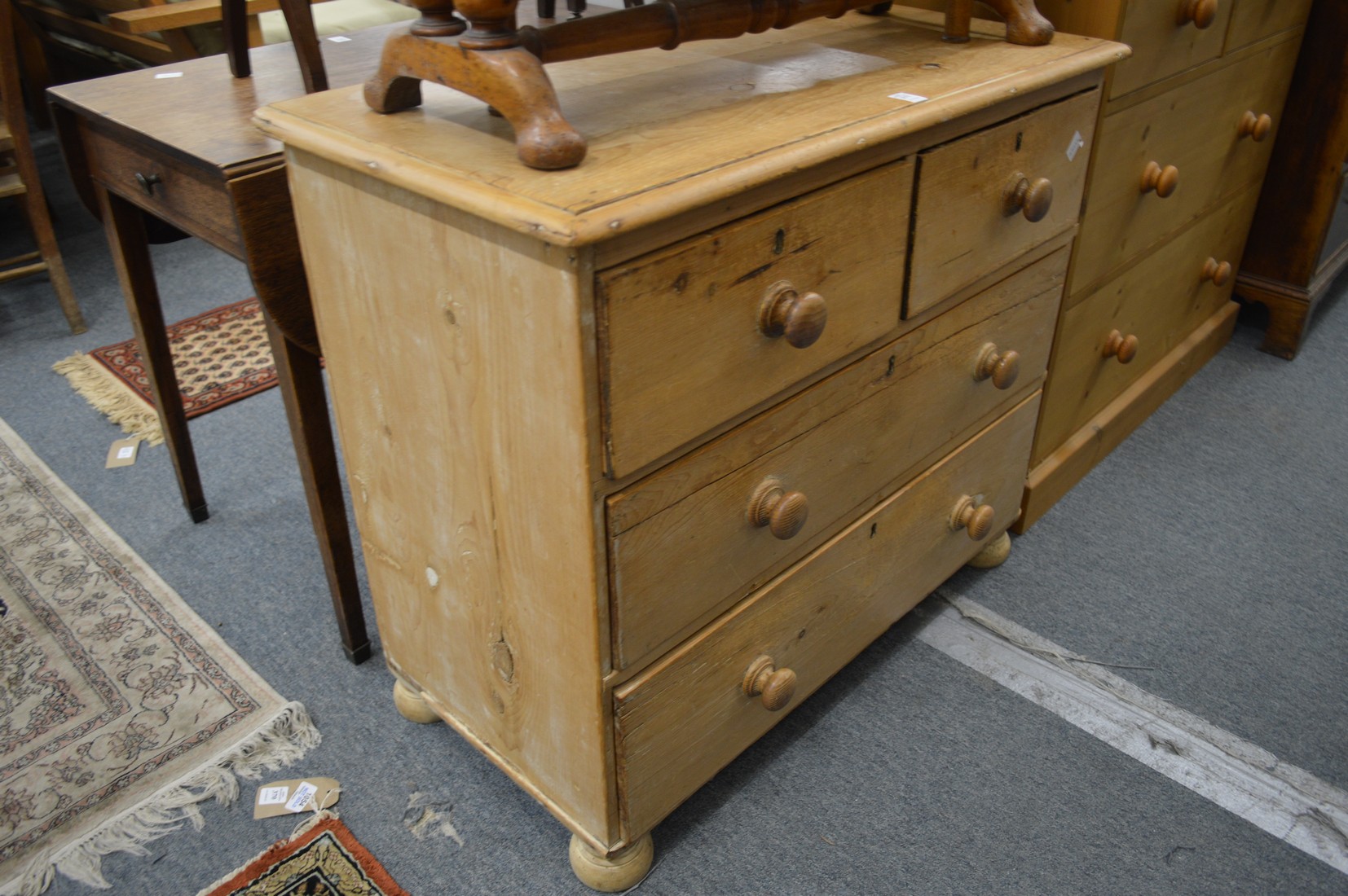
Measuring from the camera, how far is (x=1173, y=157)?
1.71 m

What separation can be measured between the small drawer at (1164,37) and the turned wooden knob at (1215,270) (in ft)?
1.75

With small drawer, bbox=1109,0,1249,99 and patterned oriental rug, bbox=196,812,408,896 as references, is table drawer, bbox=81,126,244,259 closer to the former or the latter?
patterned oriental rug, bbox=196,812,408,896

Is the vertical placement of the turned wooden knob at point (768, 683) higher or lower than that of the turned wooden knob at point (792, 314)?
lower

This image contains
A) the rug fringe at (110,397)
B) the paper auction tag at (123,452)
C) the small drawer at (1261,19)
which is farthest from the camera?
the rug fringe at (110,397)

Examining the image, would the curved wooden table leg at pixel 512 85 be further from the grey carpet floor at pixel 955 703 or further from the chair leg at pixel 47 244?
the chair leg at pixel 47 244

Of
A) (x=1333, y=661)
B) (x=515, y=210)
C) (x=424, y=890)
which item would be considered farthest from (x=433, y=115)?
(x=1333, y=661)

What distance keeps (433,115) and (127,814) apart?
3.12ft

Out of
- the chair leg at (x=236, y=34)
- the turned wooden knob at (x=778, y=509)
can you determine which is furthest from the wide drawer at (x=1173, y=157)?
the chair leg at (x=236, y=34)

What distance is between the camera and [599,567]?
941 millimetres

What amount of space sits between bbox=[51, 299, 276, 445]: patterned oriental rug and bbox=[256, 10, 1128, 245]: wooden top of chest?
1.31m

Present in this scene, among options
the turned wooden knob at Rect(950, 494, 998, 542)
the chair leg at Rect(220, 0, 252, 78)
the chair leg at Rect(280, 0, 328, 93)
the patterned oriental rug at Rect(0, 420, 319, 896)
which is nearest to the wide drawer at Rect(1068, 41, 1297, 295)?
the turned wooden knob at Rect(950, 494, 998, 542)

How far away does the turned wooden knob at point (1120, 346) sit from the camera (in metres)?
1.78

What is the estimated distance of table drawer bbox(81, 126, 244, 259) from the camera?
1.23m

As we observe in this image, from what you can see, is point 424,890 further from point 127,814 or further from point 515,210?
point 515,210
